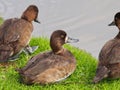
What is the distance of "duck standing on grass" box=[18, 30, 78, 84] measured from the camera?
10.8 m

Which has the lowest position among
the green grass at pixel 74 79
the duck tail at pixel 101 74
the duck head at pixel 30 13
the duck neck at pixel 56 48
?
the green grass at pixel 74 79

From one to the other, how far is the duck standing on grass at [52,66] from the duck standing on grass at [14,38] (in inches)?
34.9

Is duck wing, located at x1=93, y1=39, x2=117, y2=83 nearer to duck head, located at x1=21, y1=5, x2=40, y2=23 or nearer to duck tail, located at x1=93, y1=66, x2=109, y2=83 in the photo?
duck tail, located at x1=93, y1=66, x2=109, y2=83

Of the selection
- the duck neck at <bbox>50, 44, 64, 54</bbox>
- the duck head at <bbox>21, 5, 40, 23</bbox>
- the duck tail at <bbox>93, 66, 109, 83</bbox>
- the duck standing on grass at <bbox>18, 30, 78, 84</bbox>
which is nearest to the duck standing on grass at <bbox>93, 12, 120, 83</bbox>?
the duck tail at <bbox>93, 66, 109, 83</bbox>

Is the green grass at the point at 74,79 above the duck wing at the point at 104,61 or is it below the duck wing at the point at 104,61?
below


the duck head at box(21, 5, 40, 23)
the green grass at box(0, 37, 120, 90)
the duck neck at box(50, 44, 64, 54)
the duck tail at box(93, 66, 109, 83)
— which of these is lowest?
the green grass at box(0, 37, 120, 90)

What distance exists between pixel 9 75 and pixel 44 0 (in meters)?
16.1

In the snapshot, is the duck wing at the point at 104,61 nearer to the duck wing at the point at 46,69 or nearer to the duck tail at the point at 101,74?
the duck tail at the point at 101,74

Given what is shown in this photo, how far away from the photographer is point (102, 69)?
11125 mm


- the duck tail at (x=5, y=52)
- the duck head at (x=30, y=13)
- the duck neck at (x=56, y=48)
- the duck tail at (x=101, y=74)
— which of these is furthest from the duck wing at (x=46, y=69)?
the duck head at (x=30, y=13)

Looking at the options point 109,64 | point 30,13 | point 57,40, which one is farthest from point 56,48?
point 30,13

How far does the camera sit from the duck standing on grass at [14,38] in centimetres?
1175

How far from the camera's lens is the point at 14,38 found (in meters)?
11.9

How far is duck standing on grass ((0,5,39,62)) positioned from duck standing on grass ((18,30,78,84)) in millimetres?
885
